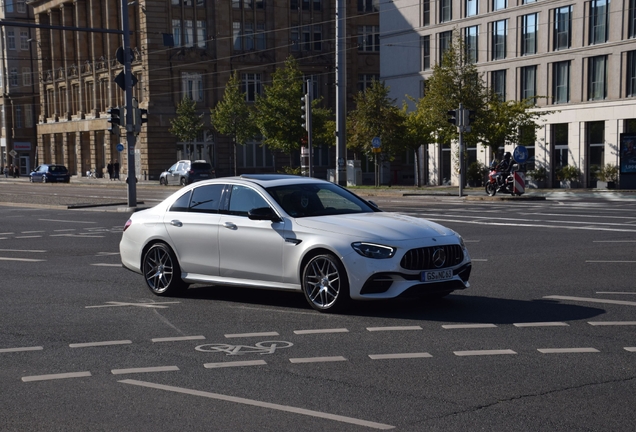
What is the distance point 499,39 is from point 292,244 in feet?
150

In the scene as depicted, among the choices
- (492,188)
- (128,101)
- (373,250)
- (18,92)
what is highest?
(18,92)

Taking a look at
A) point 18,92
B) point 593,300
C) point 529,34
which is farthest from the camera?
point 18,92

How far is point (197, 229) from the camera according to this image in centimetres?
1120

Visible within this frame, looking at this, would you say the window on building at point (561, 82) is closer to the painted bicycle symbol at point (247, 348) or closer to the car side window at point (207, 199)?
the car side window at point (207, 199)

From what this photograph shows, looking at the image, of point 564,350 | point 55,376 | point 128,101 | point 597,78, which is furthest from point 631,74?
point 55,376

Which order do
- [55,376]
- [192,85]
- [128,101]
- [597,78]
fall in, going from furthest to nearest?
[192,85], [597,78], [128,101], [55,376]

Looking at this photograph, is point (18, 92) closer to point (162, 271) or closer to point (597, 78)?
point (597, 78)

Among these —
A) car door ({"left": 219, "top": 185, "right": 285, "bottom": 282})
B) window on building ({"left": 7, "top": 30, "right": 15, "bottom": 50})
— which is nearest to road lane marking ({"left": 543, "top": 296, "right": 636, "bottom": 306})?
car door ({"left": 219, "top": 185, "right": 285, "bottom": 282})

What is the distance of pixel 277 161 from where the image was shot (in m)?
77.4

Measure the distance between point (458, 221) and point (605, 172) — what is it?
2396cm

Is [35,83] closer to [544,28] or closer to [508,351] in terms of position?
[544,28]

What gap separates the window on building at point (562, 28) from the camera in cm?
4894

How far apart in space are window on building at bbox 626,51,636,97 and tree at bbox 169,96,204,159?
34347 millimetres

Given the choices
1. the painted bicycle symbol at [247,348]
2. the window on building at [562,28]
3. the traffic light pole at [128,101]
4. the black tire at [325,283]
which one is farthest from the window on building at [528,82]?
the painted bicycle symbol at [247,348]
